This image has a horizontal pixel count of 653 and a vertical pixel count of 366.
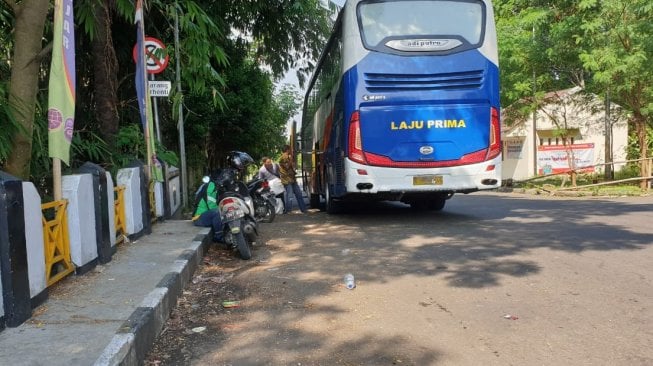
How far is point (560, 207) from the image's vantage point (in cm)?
1200

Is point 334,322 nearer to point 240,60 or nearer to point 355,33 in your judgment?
point 355,33

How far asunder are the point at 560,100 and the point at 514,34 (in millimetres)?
4166

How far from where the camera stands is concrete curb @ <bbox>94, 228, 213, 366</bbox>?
10.4ft

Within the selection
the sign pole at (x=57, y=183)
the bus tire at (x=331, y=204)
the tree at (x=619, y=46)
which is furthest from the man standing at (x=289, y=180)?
the tree at (x=619, y=46)

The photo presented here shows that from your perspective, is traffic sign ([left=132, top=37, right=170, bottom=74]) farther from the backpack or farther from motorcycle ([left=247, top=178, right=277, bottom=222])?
motorcycle ([left=247, top=178, right=277, bottom=222])

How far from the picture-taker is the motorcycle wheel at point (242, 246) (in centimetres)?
681

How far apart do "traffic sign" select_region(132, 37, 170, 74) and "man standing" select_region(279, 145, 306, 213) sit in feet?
16.9

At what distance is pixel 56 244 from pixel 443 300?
11.0 feet

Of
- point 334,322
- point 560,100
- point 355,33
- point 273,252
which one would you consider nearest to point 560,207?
point 355,33

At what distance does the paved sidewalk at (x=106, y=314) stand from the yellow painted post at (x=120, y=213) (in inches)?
12.3

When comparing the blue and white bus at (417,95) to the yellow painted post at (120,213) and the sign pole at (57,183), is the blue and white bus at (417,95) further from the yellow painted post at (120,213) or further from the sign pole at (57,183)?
the sign pole at (57,183)

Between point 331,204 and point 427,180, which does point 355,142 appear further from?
point 331,204

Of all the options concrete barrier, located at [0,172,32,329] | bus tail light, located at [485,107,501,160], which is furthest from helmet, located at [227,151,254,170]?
concrete barrier, located at [0,172,32,329]

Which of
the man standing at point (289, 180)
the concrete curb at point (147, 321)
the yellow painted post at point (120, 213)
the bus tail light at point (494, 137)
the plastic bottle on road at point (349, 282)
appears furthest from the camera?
the man standing at point (289, 180)
